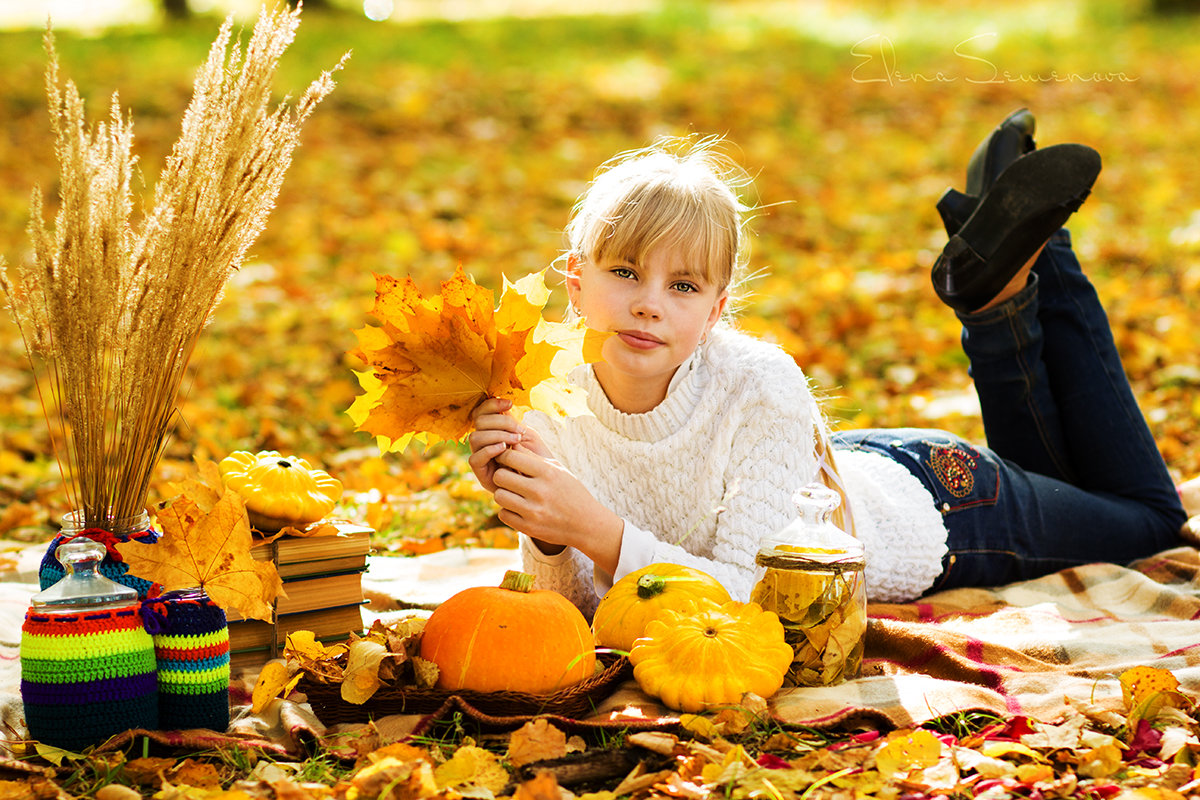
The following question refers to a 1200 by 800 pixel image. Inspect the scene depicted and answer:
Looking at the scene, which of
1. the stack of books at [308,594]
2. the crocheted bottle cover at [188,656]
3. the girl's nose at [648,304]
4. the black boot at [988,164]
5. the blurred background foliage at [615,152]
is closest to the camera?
the crocheted bottle cover at [188,656]

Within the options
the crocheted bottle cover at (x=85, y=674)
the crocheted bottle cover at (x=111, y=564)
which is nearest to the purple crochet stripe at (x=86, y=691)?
the crocheted bottle cover at (x=85, y=674)

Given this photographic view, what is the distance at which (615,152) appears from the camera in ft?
31.4

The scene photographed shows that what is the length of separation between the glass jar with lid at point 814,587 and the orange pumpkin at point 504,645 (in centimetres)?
41

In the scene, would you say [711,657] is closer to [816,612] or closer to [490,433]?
[816,612]

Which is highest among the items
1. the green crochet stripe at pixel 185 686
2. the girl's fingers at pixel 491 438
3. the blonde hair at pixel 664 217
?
the blonde hair at pixel 664 217

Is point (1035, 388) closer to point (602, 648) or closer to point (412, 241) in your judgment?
point (602, 648)

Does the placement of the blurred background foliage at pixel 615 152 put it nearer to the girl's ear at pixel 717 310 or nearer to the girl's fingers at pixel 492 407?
the girl's fingers at pixel 492 407

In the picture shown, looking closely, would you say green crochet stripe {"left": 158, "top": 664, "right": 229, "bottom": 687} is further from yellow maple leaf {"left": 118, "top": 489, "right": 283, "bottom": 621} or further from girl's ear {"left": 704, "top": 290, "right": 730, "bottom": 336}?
girl's ear {"left": 704, "top": 290, "right": 730, "bottom": 336}

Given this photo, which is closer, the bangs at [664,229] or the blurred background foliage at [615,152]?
the bangs at [664,229]

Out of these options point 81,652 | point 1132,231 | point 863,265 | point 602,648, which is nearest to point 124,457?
point 81,652

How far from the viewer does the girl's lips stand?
248cm

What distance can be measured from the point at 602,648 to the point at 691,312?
2.51 ft

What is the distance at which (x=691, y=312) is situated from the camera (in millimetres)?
2502

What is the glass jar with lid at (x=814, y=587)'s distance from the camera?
210cm
